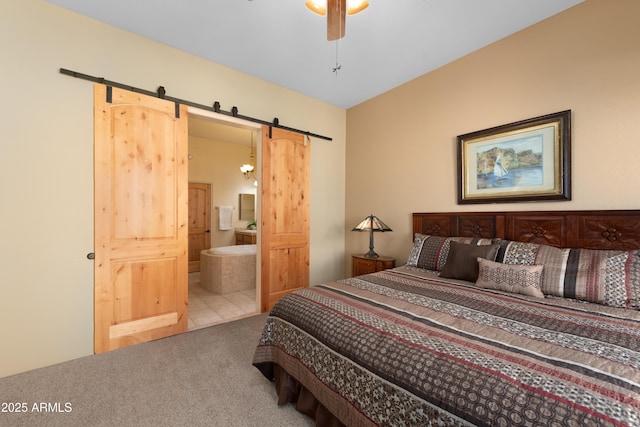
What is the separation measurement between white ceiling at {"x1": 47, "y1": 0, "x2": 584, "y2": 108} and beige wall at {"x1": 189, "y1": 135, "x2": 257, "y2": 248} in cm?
325

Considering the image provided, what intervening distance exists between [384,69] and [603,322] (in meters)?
2.96

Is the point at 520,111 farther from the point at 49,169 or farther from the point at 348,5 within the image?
the point at 49,169

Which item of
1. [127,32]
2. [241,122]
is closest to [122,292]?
[241,122]

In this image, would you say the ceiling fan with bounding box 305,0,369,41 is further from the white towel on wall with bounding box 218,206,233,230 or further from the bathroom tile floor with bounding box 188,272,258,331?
the white towel on wall with bounding box 218,206,233,230

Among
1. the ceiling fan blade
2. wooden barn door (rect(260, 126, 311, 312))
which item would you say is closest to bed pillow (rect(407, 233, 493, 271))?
wooden barn door (rect(260, 126, 311, 312))

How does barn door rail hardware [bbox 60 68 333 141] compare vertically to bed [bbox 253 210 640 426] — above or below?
above

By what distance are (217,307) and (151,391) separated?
1.71m

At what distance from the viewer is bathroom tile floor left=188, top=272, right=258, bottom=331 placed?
10.2 ft

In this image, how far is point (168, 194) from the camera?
106 inches

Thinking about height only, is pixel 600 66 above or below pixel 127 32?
below

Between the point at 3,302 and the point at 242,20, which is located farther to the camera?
the point at 242,20

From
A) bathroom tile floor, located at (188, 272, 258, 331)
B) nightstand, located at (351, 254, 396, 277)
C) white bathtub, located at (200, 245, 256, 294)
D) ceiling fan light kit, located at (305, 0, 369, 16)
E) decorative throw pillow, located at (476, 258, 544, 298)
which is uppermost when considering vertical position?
ceiling fan light kit, located at (305, 0, 369, 16)

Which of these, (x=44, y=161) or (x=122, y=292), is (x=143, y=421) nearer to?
(x=122, y=292)

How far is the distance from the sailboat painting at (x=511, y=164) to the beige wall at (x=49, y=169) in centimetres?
341
